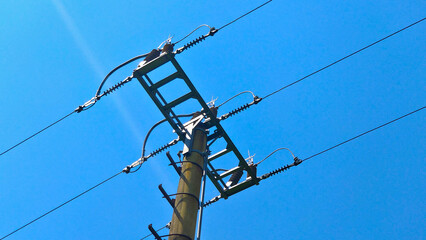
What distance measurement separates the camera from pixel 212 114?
10.6 m

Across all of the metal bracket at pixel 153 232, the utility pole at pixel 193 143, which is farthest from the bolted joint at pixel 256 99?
the metal bracket at pixel 153 232

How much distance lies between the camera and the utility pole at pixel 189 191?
809 centimetres

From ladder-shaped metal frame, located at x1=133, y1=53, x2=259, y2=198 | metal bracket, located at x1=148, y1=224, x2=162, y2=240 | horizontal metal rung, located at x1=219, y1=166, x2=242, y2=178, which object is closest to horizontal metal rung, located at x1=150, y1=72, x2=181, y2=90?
ladder-shaped metal frame, located at x1=133, y1=53, x2=259, y2=198

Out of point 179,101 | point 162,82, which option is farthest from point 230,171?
point 162,82

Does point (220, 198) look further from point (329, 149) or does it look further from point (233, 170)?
→ point (329, 149)

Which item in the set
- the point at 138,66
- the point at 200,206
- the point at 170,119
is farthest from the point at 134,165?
the point at 200,206

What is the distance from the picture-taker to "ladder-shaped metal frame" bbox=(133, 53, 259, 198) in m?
10.4

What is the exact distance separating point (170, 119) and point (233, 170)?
1754 millimetres

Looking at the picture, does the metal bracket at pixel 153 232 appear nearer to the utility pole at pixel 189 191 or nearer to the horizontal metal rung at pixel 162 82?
the utility pole at pixel 189 191

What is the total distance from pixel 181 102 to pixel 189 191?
251 centimetres

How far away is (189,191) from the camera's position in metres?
8.70

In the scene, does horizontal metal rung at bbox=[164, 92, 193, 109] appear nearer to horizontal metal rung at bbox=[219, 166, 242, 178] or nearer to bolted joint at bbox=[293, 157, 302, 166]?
horizontal metal rung at bbox=[219, 166, 242, 178]

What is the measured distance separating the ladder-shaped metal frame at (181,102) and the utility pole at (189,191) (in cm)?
50

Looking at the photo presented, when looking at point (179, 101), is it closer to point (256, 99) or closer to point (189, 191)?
point (256, 99)
